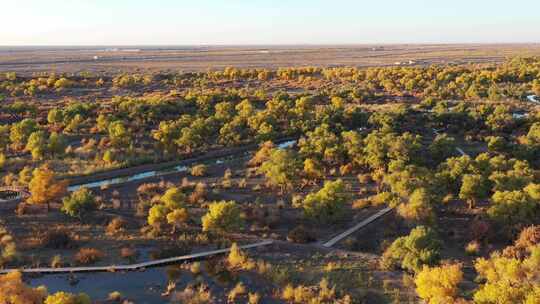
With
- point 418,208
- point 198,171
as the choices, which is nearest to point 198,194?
point 198,171

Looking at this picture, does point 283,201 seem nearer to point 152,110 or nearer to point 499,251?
point 499,251

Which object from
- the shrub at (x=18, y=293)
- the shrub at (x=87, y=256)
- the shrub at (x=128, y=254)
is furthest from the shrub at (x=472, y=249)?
the shrub at (x=18, y=293)

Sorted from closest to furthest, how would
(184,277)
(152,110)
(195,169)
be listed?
(184,277), (195,169), (152,110)

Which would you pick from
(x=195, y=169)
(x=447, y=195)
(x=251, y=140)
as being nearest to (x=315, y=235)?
(x=447, y=195)

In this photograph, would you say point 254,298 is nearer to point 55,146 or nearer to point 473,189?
point 473,189

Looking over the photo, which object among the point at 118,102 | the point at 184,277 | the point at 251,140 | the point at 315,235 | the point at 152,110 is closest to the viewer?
the point at 184,277

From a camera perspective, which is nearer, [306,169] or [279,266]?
[279,266]
